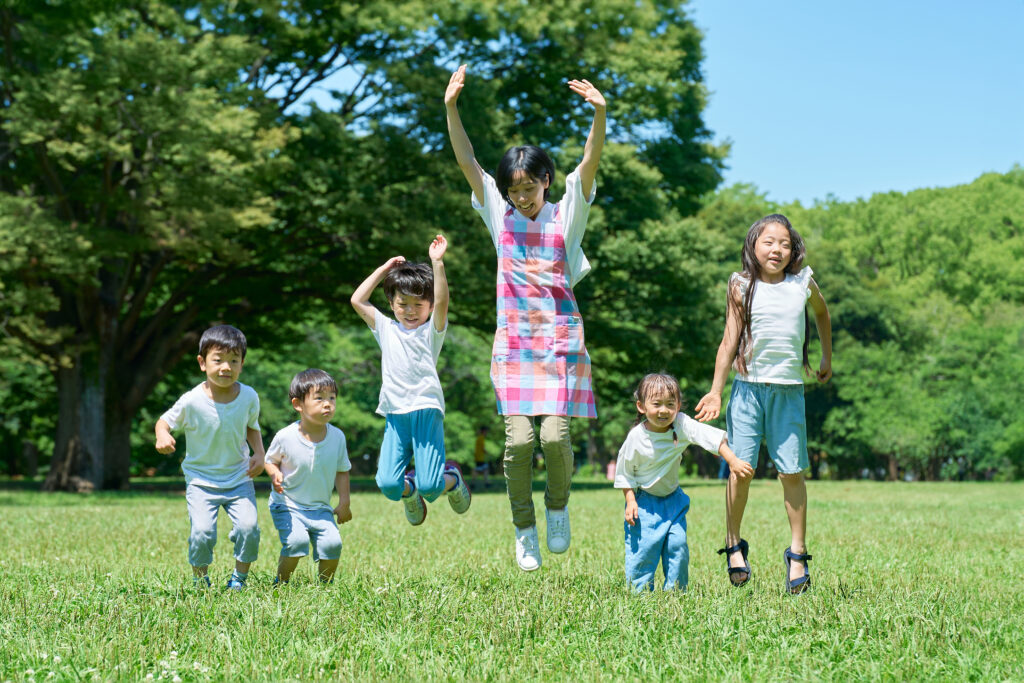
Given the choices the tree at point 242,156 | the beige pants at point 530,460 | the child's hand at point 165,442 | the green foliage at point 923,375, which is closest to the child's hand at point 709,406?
the beige pants at point 530,460

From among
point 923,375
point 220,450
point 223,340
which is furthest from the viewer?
point 923,375

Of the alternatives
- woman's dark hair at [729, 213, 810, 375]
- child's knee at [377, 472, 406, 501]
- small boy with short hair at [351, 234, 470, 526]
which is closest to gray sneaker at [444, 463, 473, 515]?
small boy with short hair at [351, 234, 470, 526]

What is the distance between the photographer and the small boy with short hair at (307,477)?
615cm

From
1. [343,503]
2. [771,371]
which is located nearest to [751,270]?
[771,371]

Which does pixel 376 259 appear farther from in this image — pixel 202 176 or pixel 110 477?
pixel 110 477

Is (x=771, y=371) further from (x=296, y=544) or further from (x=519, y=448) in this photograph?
(x=296, y=544)

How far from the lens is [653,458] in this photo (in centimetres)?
589

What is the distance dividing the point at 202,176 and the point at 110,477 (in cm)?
956

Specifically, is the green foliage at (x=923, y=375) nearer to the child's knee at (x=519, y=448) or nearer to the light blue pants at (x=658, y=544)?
the light blue pants at (x=658, y=544)

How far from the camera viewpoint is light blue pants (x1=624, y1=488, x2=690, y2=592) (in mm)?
5848

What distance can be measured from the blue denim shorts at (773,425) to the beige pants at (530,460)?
1.08 m

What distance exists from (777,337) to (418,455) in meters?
2.27

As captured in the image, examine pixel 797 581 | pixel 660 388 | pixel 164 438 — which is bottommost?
pixel 797 581

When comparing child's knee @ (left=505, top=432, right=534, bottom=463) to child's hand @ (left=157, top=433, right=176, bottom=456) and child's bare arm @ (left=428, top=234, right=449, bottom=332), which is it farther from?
child's hand @ (left=157, top=433, right=176, bottom=456)
